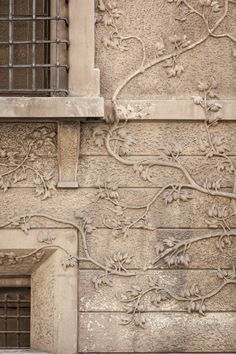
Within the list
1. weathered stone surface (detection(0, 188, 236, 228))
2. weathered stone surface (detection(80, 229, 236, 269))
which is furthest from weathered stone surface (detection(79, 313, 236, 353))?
weathered stone surface (detection(0, 188, 236, 228))

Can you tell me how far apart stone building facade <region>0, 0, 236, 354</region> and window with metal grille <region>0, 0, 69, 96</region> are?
0.04 meters

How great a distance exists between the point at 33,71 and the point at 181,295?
1.94 metres

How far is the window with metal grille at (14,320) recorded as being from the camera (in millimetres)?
8234

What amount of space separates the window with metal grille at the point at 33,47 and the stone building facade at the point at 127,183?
1.5 inches

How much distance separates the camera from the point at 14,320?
27.1 feet

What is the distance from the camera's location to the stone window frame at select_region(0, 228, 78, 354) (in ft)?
25.9

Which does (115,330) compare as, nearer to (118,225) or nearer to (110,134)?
(118,225)

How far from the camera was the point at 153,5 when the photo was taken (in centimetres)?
823

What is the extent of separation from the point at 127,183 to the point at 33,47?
1202 millimetres

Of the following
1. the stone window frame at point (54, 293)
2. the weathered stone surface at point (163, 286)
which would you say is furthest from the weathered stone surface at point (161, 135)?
the weathered stone surface at point (163, 286)

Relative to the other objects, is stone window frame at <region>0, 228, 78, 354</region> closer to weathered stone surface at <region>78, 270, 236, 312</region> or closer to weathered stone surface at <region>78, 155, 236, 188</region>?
weathered stone surface at <region>78, 270, 236, 312</region>

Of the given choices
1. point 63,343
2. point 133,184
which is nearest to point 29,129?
point 133,184

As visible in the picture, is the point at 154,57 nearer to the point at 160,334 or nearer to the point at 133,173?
the point at 133,173

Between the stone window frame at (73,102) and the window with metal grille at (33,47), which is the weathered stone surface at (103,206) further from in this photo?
the window with metal grille at (33,47)
